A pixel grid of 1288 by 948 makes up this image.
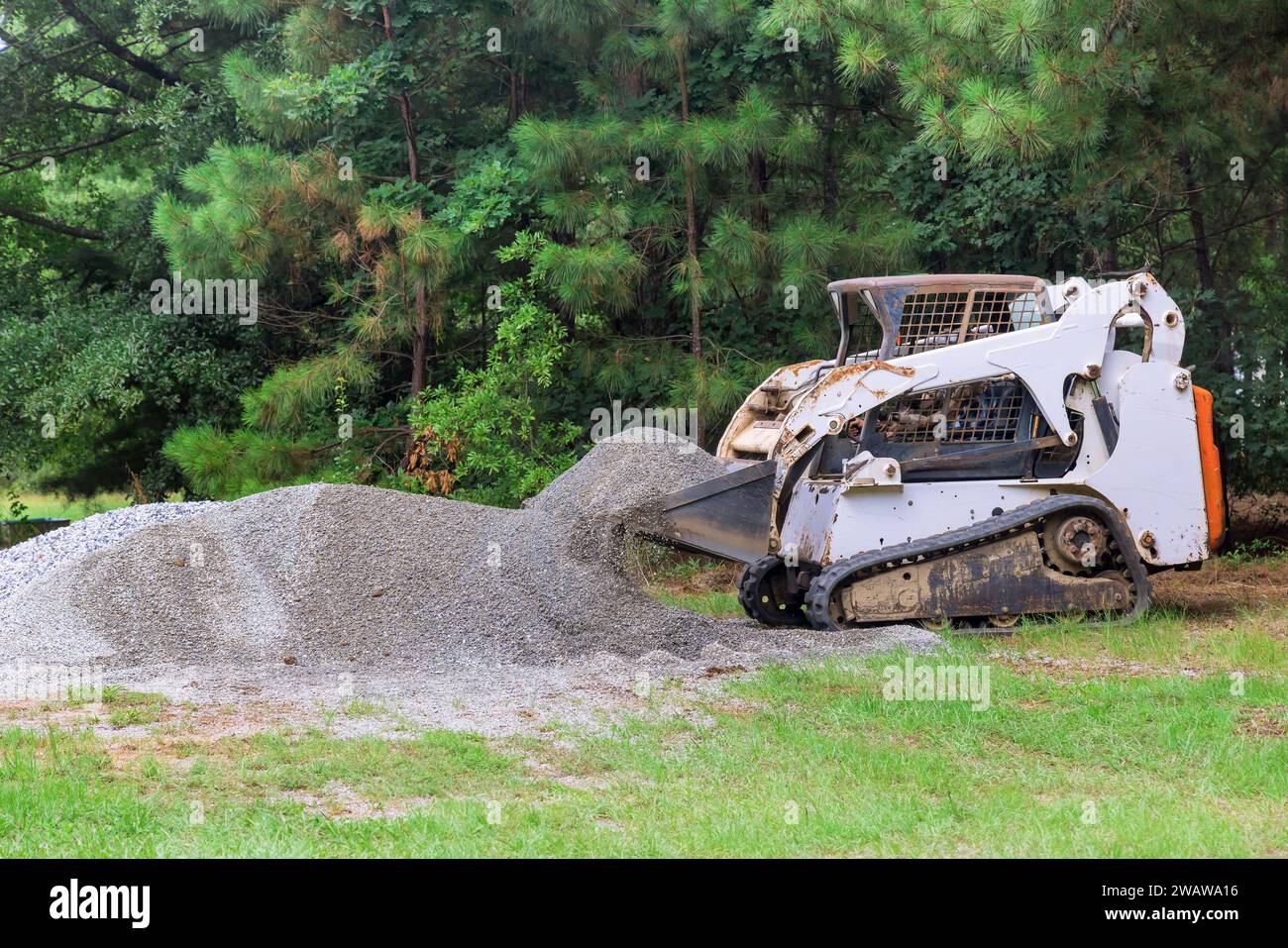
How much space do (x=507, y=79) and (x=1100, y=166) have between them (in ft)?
22.2

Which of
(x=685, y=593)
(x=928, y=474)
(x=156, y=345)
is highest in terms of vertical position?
(x=156, y=345)

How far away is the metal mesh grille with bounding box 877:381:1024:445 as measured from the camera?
8602mm

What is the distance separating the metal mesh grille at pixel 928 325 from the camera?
884 centimetres

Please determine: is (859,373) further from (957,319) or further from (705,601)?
(705,601)

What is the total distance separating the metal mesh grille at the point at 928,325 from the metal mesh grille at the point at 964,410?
1.22 feet

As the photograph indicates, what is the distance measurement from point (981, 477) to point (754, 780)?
4.11 metres

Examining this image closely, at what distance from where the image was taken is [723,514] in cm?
852

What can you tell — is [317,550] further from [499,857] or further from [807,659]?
[499,857]

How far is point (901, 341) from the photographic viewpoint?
8.91 m

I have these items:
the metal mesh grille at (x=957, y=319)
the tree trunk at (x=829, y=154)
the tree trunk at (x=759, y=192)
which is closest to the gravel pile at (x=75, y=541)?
the metal mesh grille at (x=957, y=319)

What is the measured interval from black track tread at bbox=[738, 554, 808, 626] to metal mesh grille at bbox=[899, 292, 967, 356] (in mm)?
1691

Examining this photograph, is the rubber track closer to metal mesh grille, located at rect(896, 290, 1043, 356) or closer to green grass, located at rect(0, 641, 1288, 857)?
metal mesh grille, located at rect(896, 290, 1043, 356)

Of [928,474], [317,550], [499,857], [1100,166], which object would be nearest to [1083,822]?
[499,857]

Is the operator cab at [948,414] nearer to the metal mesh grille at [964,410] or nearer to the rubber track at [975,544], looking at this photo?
the metal mesh grille at [964,410]
